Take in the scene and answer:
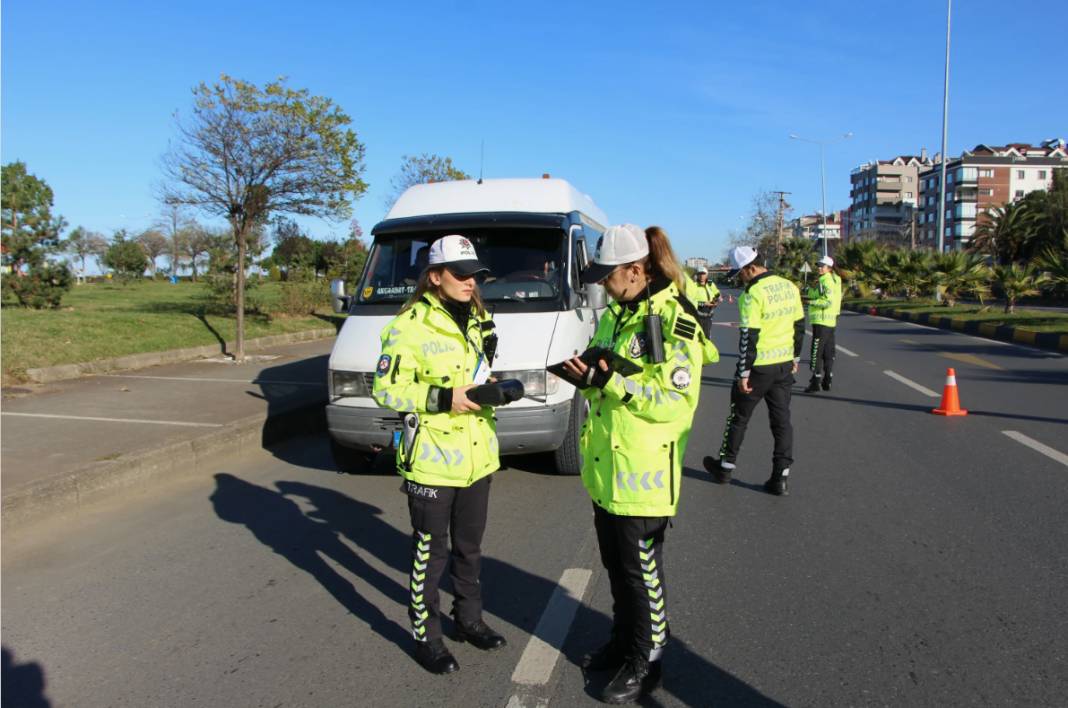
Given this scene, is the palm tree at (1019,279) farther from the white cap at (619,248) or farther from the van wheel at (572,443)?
the white cap at (619,248)

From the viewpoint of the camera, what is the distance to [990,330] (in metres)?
21.8

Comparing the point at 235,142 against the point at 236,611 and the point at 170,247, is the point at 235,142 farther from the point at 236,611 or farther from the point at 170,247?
the point at 170,247

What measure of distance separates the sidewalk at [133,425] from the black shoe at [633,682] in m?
4.48

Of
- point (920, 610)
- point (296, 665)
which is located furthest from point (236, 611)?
point (920, 610)

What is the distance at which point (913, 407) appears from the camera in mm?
10203

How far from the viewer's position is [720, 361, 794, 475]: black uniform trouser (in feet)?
20.6

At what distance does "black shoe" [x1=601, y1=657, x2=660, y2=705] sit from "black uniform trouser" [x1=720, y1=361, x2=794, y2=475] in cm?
330

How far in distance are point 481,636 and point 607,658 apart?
1.95 ft

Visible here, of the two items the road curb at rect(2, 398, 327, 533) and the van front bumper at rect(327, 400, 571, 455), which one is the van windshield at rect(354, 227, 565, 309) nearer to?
the van front bumper at rect(327, 400, 571, 455)

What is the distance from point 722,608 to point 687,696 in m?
0.89

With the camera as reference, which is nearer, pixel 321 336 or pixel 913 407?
pixel 913 407

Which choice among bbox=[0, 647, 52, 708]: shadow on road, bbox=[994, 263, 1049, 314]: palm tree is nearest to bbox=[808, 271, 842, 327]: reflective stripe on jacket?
bbox=[0, 647, 52, 708]: shadow on road

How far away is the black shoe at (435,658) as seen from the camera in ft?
11.4

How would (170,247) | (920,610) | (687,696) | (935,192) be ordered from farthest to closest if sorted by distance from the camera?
(935,192) < (170,247) < (920,610) < (687,696)
